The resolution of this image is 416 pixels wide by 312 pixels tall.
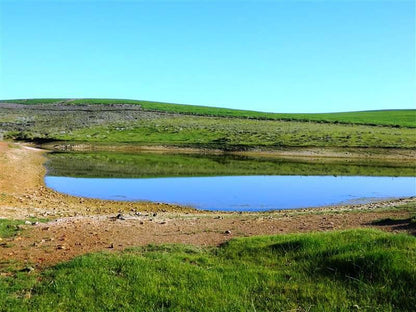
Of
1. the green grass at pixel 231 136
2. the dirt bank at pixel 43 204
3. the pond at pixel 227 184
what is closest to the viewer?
the dirt bank at pixel 43 204

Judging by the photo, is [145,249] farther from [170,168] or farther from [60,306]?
[170,168]

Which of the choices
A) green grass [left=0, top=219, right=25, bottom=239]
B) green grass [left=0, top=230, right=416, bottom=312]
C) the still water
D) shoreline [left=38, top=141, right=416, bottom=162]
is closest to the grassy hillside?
shoreline [left=38, top=141, right=416, bottom=162]

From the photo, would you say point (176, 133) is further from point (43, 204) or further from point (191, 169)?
point (43, 204)

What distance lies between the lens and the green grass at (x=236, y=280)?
6590 mm

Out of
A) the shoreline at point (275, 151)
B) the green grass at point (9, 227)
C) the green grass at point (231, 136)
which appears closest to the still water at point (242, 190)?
the green grass at point (9, 227)

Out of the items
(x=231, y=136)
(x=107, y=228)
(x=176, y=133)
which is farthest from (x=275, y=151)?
(x=107, y=228)

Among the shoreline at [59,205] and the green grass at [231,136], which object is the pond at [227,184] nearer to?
the shoreline at [59,205]

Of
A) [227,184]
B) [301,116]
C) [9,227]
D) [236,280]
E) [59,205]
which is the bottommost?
[227,184]

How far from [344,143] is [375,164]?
1285 cm

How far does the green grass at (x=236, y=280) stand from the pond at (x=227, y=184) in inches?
542

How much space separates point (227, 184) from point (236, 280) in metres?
24.6

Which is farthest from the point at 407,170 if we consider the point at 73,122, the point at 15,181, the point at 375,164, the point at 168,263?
the point at 73,122

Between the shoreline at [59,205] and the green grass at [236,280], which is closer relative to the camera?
the green grass at [236,280]

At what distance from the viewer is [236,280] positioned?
24.7 feet
